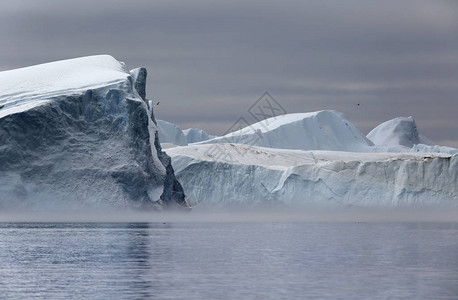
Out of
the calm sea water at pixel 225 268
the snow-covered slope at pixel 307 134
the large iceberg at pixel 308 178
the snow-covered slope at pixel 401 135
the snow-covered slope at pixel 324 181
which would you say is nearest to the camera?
the calm sea water at pixel 225 268

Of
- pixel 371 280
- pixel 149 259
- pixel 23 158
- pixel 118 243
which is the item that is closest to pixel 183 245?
pixel 118 243

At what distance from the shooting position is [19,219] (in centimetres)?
8538

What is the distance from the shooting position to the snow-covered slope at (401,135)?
598 ft

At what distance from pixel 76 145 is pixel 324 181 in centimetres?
2995

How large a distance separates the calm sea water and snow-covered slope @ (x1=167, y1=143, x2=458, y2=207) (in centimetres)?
4096

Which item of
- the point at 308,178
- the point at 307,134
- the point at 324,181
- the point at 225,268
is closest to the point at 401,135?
the point at 307,134

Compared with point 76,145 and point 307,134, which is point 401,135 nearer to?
point 307,134

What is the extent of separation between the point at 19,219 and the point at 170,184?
54.0 feet

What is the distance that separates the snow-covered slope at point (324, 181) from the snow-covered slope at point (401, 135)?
72.9 m

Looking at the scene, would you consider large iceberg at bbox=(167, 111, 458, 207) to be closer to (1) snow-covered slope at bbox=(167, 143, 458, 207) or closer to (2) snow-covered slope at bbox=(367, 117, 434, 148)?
(1) snow-covered slope at bbox=(167, 143, 458, 207)

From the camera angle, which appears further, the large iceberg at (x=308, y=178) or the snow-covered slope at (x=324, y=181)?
the large iceberg at (x=308, y=178)

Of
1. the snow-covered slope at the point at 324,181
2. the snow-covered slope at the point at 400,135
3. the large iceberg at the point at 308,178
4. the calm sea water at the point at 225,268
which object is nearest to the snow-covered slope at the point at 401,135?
the snow-covered slope at the point at 400,135

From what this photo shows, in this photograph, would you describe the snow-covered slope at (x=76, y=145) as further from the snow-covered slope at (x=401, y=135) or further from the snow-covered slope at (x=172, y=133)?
the snow-covered slope at (x=401, y=135)

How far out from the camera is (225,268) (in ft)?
117
